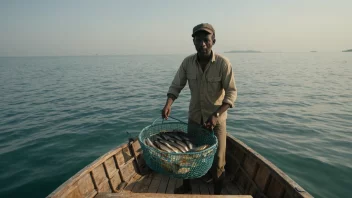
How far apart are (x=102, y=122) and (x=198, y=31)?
10.1m

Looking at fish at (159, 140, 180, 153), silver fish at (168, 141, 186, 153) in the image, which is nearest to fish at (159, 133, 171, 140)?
fish at (159, 140, 180, 153)

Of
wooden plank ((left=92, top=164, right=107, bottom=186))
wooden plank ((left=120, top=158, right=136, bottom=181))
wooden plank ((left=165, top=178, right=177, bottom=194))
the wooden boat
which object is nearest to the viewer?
the wooden boat

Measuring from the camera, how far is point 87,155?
29.5 ft

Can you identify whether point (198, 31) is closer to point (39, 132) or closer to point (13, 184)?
point (13, 184)

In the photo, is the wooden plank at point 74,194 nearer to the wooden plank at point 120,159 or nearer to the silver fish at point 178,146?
the wooden plank at point 120,159

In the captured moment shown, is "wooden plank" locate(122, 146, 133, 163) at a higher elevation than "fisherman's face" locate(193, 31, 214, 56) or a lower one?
lower

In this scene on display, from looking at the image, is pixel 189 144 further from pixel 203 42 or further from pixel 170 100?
pixel 203 42

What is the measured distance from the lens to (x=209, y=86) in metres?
4.38

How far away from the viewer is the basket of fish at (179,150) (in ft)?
11.8

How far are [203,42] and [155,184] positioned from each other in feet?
11.9

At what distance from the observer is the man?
4.06 metres

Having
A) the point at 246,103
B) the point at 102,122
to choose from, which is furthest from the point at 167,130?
the point at 246,103

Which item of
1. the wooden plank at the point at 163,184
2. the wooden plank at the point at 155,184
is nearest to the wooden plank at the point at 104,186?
the wooden plank at the point at 155,184

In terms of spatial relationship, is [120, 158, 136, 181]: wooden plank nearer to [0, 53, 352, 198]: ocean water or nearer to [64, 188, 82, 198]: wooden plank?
[0, 53, 352, 198]: ocean water
